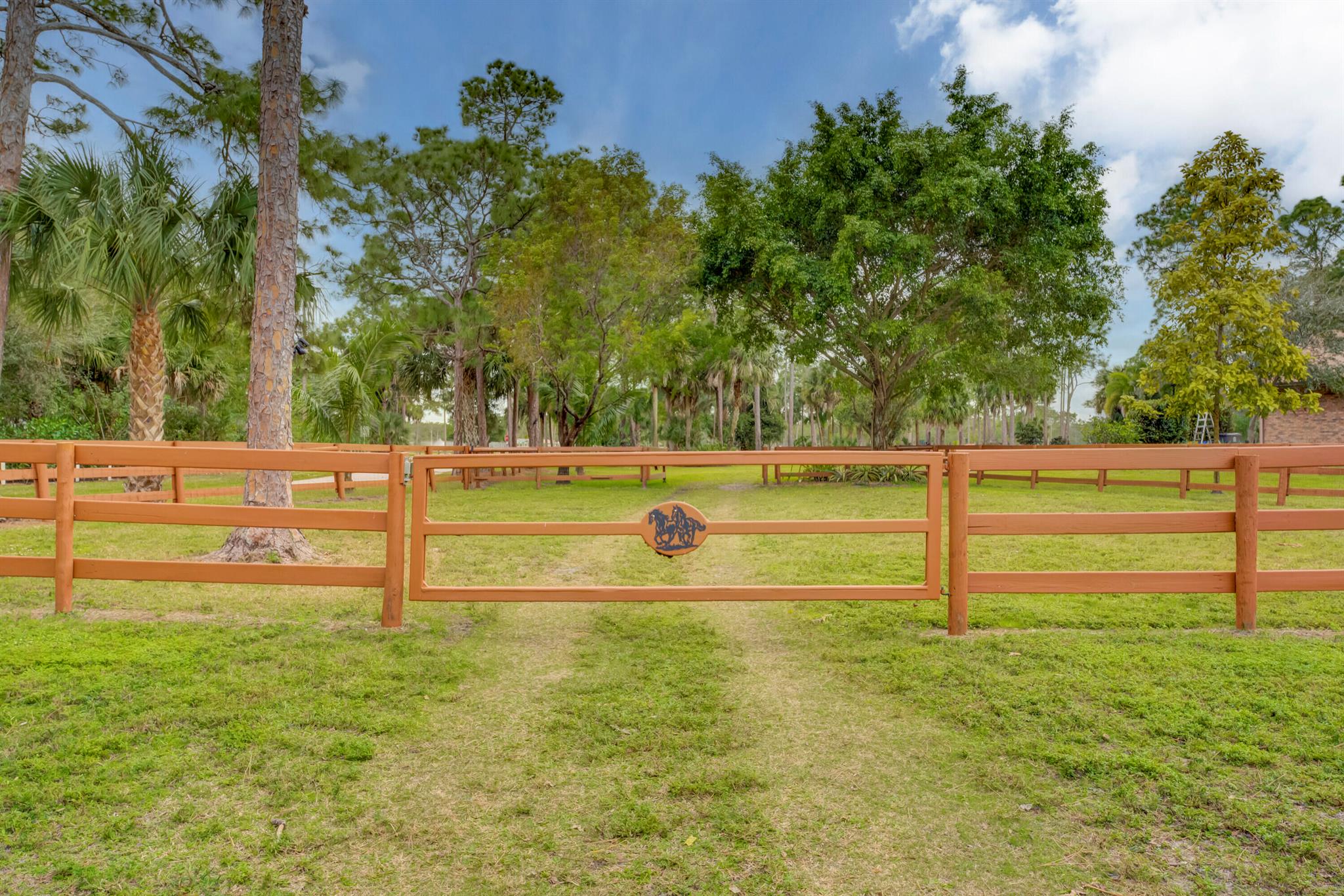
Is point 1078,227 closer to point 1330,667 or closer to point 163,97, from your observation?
point 1330,667

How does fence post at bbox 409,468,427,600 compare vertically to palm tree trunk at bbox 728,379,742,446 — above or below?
below

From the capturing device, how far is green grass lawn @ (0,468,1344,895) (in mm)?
2389

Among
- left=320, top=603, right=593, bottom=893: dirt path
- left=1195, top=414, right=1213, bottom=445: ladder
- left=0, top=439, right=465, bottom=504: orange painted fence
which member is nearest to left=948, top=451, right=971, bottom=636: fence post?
left=320, top=603, right=593, bottom=893: dirt path

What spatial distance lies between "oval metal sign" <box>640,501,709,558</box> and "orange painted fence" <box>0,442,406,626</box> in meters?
1.62

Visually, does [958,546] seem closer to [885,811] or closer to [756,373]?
[885,811]

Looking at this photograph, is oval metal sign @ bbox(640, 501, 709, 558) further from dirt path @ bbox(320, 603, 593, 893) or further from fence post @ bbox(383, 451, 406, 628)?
fence post @ bbox(383, 451, 406, 628)

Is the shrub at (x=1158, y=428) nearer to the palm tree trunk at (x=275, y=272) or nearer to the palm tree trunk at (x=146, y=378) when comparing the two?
the palm tree trunk at (x=275, y=272)

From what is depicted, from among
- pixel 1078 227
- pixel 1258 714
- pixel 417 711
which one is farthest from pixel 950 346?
pixel 417 711

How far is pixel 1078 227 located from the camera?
700 inches

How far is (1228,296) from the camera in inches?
686

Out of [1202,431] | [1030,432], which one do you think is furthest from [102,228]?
[1030,432]

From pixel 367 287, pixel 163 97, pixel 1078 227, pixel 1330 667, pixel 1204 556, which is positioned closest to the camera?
pixel 1330 667

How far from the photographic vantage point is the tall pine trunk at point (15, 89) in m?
9.61

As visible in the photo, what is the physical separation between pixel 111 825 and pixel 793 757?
260cm
